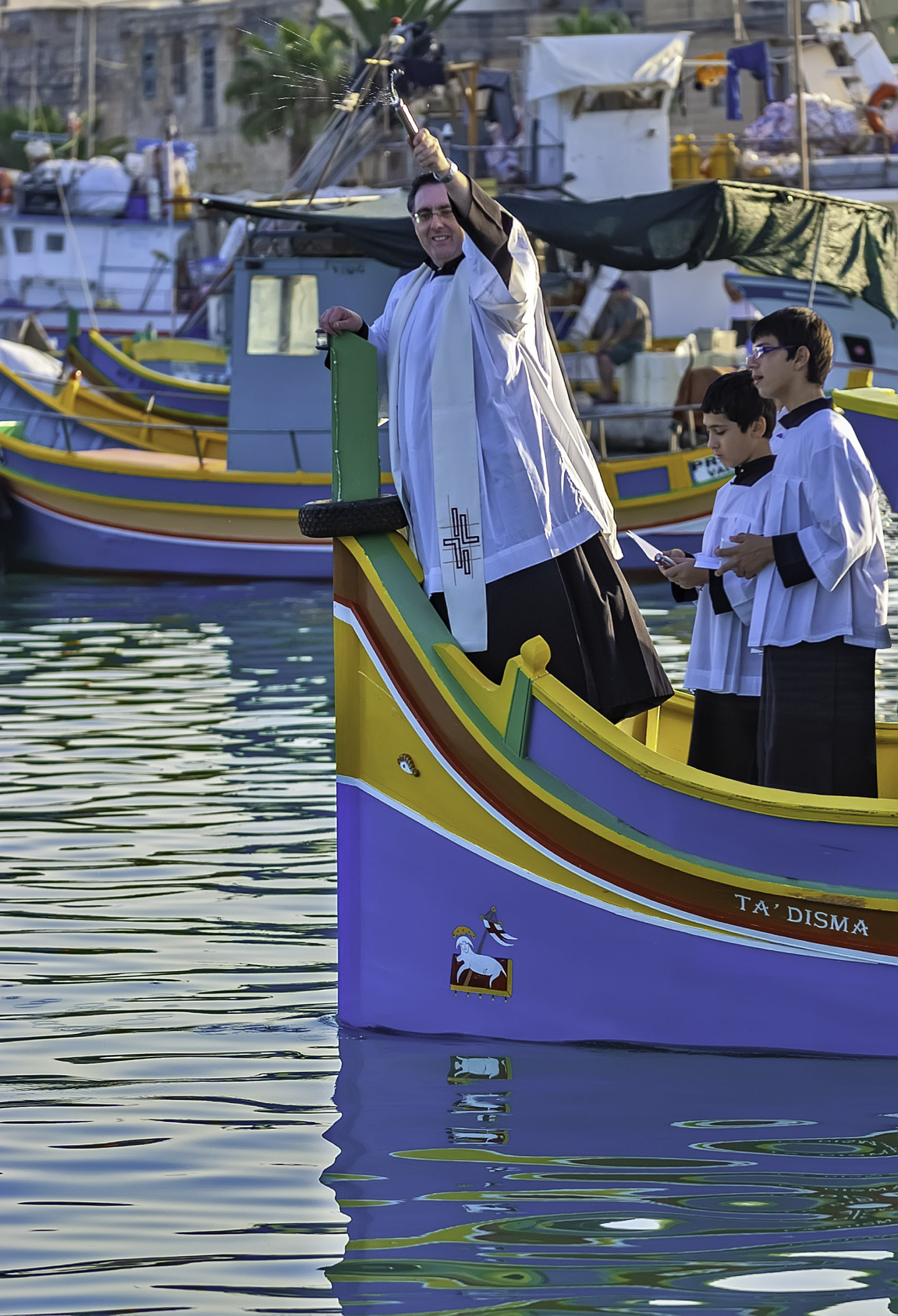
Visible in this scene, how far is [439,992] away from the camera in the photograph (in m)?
4.40

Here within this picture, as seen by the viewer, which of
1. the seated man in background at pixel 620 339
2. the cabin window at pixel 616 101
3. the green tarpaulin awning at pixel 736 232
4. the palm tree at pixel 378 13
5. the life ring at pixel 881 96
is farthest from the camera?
the palm tree at pixel 378 13

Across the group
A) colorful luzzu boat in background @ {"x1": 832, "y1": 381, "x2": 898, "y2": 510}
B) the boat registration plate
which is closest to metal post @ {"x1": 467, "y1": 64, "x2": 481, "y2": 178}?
the boat registration plate

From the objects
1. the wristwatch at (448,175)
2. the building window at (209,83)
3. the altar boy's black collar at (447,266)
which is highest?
the building window at (209,83)

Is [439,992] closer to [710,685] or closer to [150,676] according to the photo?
[710,685]

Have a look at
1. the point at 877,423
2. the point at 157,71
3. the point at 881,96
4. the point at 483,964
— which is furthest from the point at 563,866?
the point at 157,71

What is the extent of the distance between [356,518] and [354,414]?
243mm

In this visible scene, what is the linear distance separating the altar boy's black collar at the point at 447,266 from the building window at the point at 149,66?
71.9 meters

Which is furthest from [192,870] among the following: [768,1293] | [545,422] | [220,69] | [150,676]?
[220,69]

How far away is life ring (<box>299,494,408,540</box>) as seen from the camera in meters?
4.29

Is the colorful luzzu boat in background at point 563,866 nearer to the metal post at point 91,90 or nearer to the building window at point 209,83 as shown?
the metal post at point 91,90

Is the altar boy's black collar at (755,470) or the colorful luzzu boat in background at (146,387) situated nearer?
the altar boy's black collar at (755,470)

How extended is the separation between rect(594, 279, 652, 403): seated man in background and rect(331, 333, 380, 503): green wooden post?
1616cm

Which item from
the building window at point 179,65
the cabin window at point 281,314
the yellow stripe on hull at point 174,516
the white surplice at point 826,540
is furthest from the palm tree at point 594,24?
the white surplice at point 826,540

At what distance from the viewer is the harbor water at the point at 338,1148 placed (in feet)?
11.2
